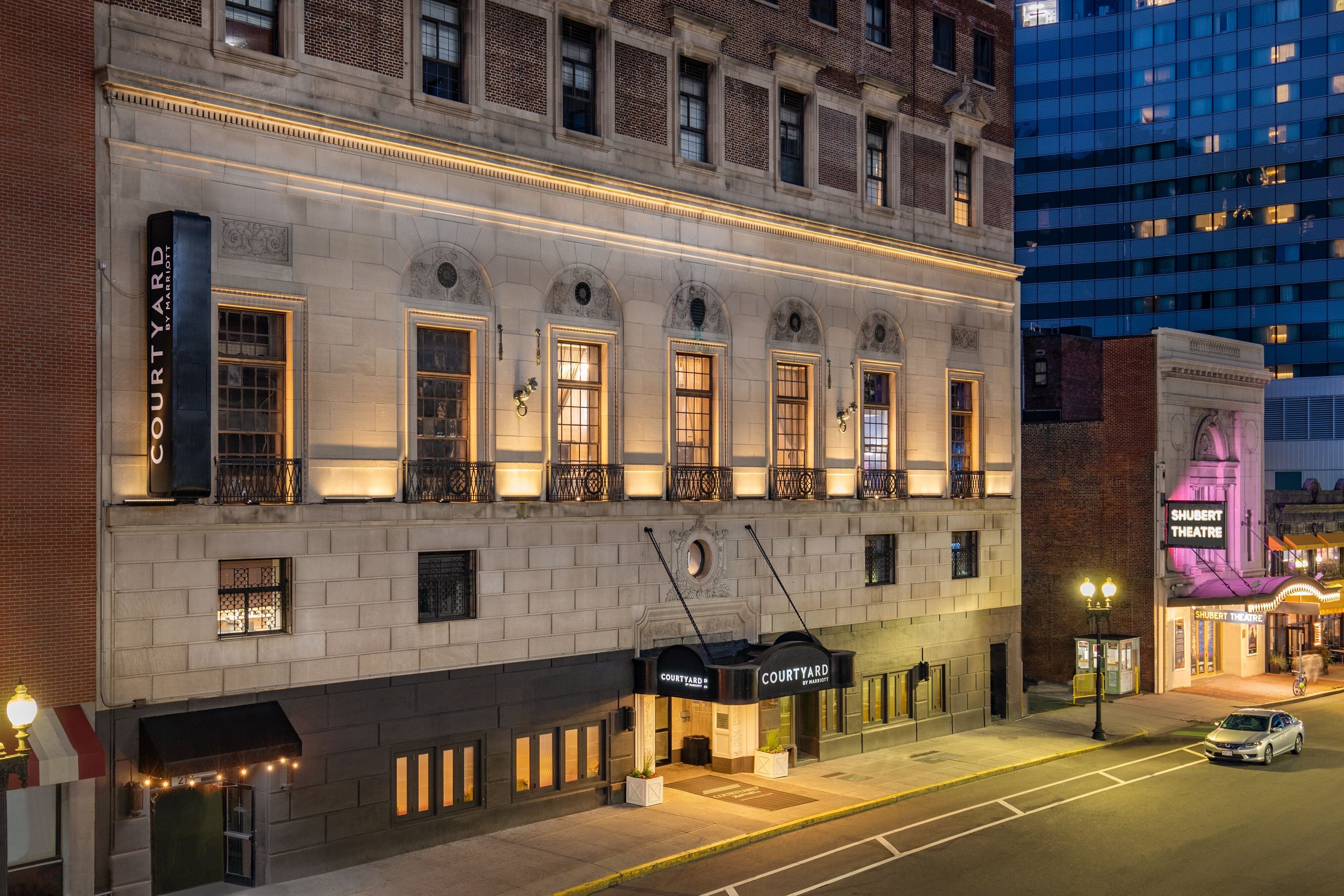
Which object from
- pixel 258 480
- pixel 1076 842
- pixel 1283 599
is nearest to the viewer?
pixel 258 480

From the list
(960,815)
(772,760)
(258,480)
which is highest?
(258,480)

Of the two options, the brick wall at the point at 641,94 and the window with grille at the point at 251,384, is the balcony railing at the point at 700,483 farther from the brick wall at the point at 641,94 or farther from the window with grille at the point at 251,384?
the window with grille at the point at 251,384

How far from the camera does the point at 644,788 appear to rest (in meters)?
26.7

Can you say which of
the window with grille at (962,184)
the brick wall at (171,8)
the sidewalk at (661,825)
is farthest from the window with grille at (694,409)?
the brick wall at (171,8)

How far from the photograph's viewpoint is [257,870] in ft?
69.5

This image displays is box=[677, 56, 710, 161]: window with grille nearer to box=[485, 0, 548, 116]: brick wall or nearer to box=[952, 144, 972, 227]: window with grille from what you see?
box=[485, 0, 548, 116]: brick wall

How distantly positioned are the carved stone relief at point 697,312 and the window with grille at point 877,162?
7.03m

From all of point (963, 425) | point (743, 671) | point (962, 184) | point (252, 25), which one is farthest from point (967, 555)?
point (252, 25)

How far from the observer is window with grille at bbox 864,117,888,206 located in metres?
34.4

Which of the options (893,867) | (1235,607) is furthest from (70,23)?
(1235,607)

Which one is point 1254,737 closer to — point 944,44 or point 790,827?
point 790,827

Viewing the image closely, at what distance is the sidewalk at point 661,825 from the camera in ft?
69.7

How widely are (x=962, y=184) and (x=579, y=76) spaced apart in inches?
598

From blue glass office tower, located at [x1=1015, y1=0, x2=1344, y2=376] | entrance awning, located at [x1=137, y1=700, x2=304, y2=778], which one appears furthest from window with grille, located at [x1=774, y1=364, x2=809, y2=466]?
blue glass office tower, located at [x1=1015, y1=0, x2=1344, y2=376]
